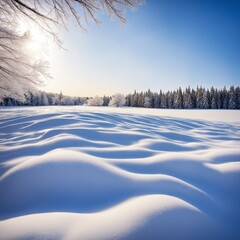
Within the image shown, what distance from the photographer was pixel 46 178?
170 cm

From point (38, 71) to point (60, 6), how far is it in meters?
4.60

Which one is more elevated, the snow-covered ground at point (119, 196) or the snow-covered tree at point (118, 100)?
the snow-covered tree at point (118, 100)

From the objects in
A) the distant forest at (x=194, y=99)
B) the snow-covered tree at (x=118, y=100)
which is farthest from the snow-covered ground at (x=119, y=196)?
the snow-covered tree at (x=118, y=100)

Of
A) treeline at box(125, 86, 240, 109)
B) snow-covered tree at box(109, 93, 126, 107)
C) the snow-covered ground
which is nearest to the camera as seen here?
the snow-covered ground

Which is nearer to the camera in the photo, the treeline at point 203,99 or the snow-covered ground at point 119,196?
the snow-covered ground at point 119,196

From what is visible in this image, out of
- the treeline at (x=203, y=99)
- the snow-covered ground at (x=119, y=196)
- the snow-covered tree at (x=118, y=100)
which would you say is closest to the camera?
the snow-covered ground at (x=119, y=196)

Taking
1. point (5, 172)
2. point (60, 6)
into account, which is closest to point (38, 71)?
point (60, 6)

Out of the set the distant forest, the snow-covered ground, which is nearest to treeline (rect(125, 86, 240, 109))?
the distant forest

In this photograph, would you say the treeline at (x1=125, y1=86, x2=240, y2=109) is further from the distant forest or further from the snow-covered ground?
the snow-covered ground

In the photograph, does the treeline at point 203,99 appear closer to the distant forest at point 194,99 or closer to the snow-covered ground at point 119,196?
the distant forest at point 194,99

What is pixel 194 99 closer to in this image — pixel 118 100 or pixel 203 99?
pixel 203 99

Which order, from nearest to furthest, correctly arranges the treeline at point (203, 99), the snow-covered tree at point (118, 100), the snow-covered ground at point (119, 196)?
the snow-covered ground at point (119, 196)
the treeline at point (203, 99)
the snow-covered tree at point (118, 100)

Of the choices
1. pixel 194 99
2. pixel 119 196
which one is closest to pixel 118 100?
pixel 194 99

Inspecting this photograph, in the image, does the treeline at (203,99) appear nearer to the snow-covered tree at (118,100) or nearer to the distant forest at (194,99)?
the distant forest at (194,99)
